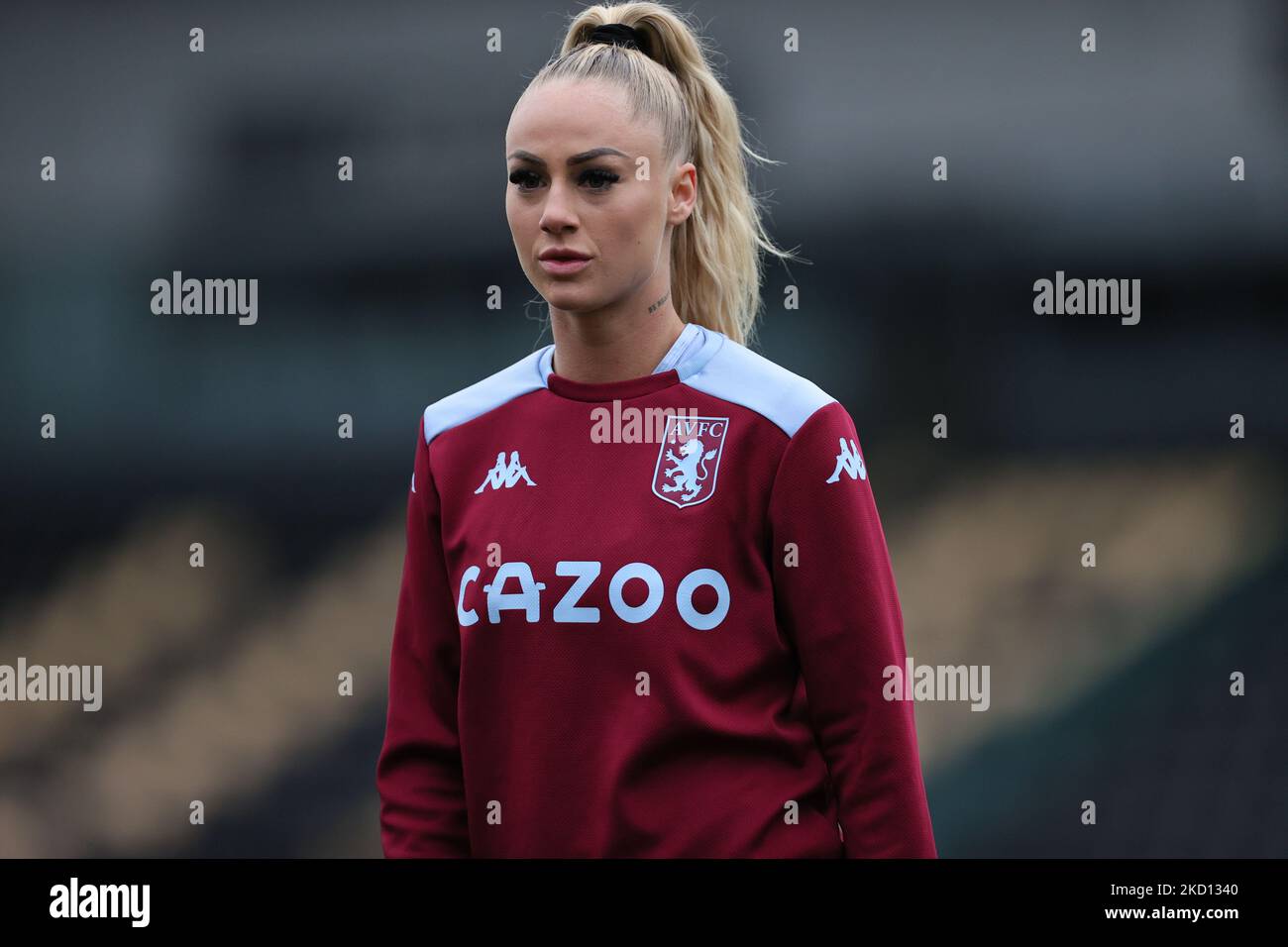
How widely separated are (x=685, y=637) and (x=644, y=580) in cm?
10

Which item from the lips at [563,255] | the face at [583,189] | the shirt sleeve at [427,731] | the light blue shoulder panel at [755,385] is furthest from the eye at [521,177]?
the shirt sleeve at [427,731]

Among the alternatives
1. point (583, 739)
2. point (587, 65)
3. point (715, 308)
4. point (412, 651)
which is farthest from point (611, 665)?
point (587, 65)

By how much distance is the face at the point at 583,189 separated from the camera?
1.93 metres

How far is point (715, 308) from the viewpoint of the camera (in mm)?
2240

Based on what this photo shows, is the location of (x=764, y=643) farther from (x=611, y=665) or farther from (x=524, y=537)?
(x=524, y=537)

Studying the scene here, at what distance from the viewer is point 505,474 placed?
2.03 meters

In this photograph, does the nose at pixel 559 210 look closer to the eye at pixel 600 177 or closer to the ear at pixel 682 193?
the eye at pixel 600 177

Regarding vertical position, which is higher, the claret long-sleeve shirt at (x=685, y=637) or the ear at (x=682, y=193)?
the ear at (x=682, y=193)

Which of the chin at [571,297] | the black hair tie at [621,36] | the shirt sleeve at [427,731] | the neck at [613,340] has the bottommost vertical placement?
the shirt sleeve at [427,731]

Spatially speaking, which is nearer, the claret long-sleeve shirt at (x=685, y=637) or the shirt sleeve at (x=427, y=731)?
the claret long-sleeve shirt at (x=685, y=637)

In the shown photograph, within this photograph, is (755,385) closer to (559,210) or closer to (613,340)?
(613,340)

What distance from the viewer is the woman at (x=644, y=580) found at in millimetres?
1895

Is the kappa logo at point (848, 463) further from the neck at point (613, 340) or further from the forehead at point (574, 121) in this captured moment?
the forehead at point (574, 121)

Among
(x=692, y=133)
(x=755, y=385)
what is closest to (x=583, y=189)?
(x=692, y=133)
